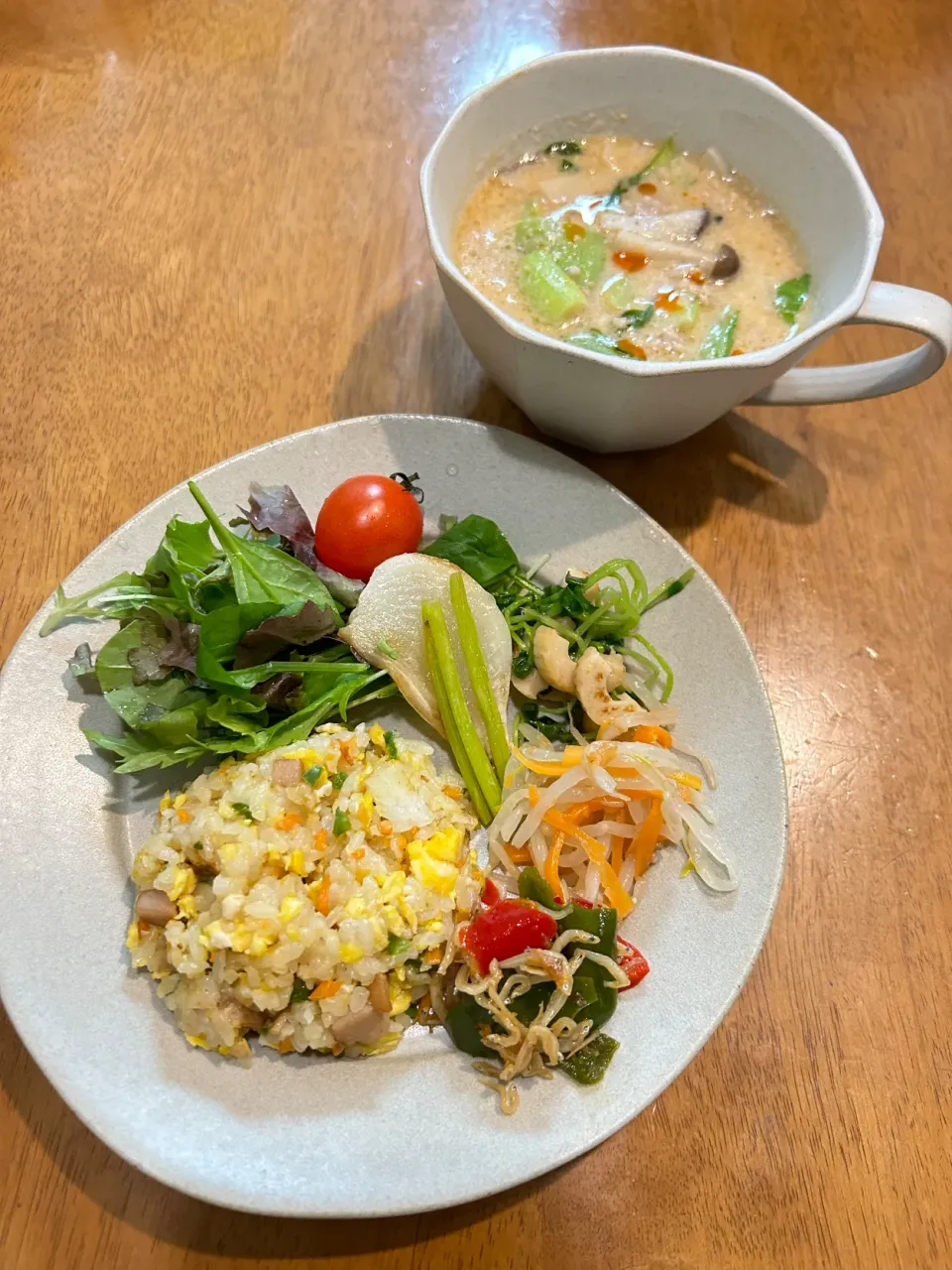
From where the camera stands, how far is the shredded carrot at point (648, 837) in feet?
5.46

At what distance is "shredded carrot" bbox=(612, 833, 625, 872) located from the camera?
1.70 metres

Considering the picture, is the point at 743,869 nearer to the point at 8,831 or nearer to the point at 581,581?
the point at 581,581

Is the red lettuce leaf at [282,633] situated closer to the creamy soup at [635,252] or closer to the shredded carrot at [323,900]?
the shredded carrot at [323,900]

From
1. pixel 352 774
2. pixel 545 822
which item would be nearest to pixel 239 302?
pixel 352 774

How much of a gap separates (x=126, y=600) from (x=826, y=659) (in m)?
1.54

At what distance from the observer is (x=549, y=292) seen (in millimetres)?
1836

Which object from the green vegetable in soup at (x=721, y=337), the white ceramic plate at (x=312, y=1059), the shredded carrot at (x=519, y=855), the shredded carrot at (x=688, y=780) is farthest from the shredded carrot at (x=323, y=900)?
the green vegetable in soup at (x=721, y=337)

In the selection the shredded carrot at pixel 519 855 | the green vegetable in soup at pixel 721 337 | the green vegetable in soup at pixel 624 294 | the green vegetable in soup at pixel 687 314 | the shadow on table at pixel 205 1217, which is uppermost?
the green vegetable in soup at pixel 624 294

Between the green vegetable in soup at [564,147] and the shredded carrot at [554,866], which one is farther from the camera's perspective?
the green vegetable in soup at [564,147]

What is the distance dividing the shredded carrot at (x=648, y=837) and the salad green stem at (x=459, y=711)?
0.29m

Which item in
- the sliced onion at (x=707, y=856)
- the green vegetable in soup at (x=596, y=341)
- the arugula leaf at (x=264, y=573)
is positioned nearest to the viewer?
the sliced onion at (x=707, y=856)

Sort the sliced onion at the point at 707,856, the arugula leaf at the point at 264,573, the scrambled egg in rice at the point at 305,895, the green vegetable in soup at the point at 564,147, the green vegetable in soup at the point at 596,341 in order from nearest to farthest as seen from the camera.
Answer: the scrambled egg in rice at the point at 305,895 → the sliced onion at the point at 707,856 → the arugula leaf at the point at 264,573 → the green vegetable in soup at the point at 596,341 → the green vegetable in soup at the point at 564,147

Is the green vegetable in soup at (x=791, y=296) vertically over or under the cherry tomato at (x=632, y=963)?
over

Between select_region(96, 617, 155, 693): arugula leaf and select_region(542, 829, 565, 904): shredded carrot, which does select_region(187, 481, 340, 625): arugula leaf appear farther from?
select_region(542, 829, 565, 904): shredded carrot
